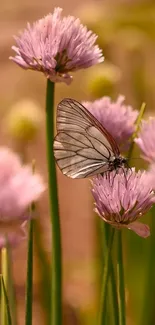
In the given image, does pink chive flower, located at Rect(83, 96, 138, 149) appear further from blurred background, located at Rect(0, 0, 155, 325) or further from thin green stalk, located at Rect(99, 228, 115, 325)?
blurred background, located at Rect(0, 0, 155, 325)

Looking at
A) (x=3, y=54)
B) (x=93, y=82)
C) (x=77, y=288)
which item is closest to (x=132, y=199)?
(x=93, y=82)

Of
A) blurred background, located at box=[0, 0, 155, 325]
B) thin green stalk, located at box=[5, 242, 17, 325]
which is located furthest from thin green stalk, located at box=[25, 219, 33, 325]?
blurred background, located at box=[0, 0, 155, 325]

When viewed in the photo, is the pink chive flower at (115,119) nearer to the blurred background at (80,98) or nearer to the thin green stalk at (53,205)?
the thin green stalk at (53,205)

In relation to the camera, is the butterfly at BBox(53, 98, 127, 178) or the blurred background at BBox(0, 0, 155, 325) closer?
the butterfly at BBox(53, 98, 127, 178)

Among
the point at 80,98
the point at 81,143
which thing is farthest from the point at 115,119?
the point at 80,98

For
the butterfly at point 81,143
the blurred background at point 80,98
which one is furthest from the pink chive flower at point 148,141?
the blurred background at point 80,98

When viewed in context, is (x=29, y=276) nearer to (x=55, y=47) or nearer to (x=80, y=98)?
(x=55, y=47)
